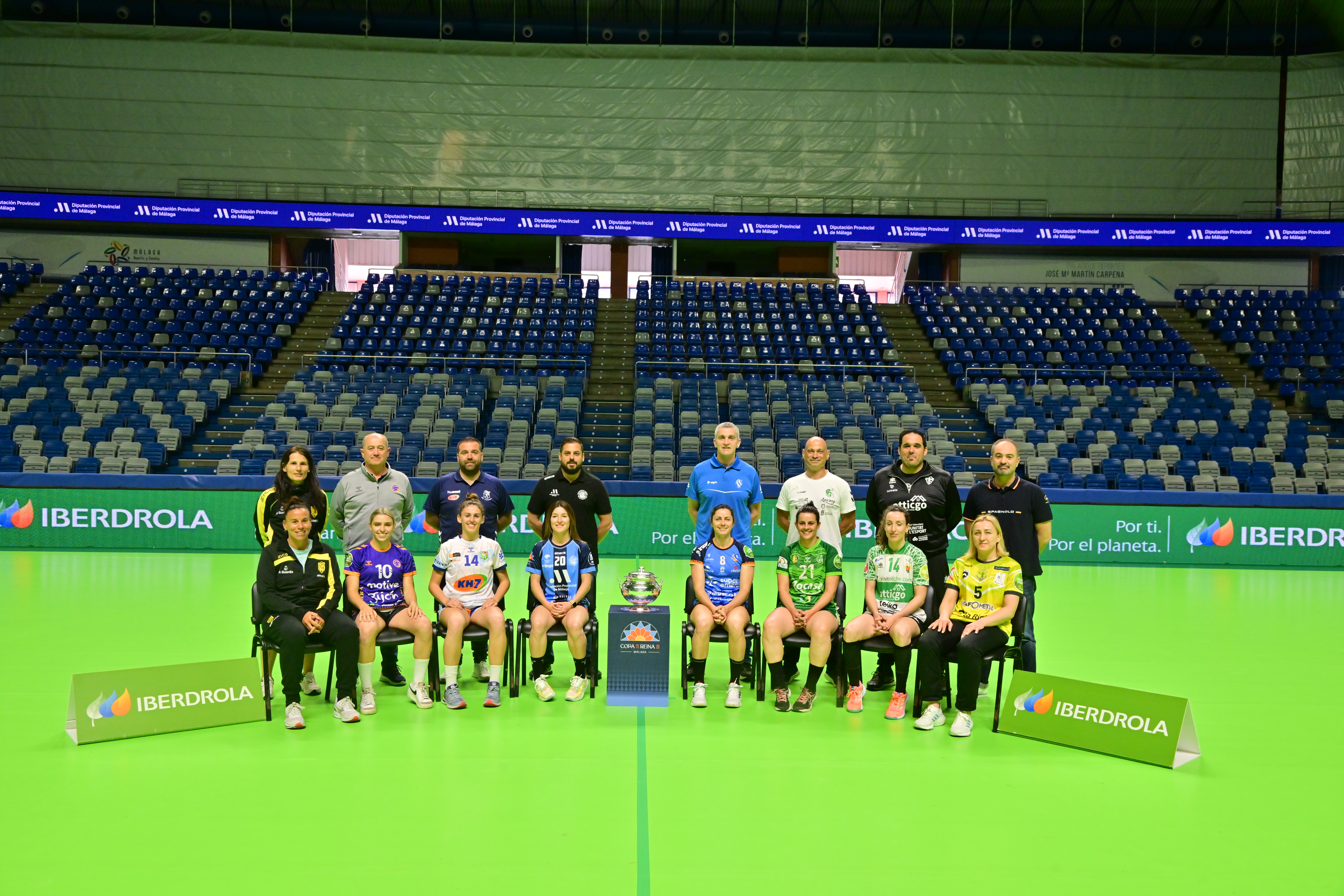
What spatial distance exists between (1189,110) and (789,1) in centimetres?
1093

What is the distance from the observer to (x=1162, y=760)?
536 cm

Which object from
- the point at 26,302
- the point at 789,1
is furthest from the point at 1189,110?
the point at 26,302

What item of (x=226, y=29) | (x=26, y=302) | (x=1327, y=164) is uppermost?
(x=226, y=29)

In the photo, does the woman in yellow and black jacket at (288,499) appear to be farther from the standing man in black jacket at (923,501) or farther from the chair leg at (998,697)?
the chair leg at (998,697)

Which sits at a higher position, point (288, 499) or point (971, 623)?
point (288, 499)

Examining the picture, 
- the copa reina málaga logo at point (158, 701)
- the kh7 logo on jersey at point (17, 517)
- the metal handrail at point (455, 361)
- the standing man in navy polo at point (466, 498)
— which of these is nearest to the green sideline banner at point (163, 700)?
the copa reina málaga logo at point (158, 701)

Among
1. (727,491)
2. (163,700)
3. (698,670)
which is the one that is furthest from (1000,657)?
(163,700)

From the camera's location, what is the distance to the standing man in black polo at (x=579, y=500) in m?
6.88

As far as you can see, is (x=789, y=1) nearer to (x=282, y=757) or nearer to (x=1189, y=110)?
(x=1189, y=110)

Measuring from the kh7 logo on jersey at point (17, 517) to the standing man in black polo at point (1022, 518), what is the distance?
1319cm

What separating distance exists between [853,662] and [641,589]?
155 centimetres

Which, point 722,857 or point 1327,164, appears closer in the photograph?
point 722,857

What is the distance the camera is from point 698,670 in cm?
661

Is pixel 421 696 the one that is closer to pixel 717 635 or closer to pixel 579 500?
pixel 579 500
